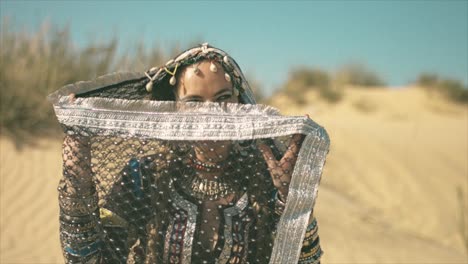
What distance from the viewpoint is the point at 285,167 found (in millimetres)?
2066

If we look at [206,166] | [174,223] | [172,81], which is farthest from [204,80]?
[174,223]

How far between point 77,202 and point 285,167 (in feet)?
3.20

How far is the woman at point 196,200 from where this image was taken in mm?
2203

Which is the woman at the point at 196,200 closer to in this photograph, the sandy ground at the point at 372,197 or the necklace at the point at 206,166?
the necklace at the point at 206,166

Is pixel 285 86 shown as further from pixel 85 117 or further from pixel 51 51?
pixel 85 117

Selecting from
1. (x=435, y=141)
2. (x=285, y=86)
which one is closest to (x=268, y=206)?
(x=435, y=141)

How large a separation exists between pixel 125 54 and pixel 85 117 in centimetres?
758

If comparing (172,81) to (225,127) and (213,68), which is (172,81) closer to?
(213,68)

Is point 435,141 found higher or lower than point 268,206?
higher

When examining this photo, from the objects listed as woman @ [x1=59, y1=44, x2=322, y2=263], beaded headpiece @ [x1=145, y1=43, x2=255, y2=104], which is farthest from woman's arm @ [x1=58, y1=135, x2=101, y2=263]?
beaded headpiece @ [x1=145, y1=43, x2=255, y2=104]

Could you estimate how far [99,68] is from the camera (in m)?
9.23

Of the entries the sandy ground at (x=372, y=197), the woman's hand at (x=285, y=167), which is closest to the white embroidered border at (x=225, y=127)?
the woman's hand at (x=285, y=167)

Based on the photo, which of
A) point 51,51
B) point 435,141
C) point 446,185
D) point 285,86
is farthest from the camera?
point 285,86

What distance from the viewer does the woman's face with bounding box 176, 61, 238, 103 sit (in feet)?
7.22
